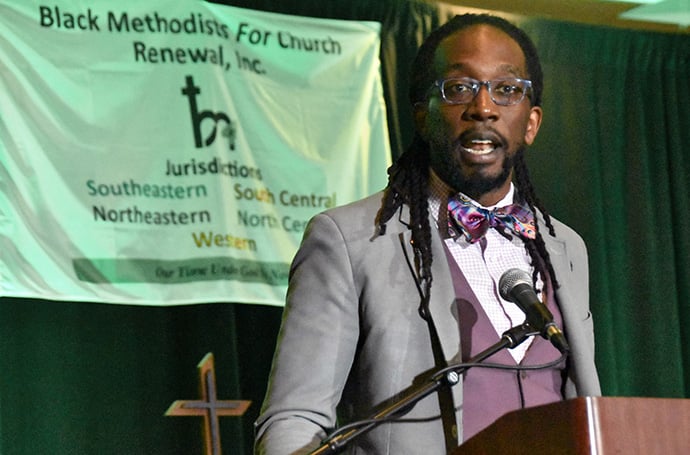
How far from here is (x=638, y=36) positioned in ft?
21.3

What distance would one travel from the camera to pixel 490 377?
8.23 feet

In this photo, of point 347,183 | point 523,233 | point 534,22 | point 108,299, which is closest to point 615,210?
point 534,22

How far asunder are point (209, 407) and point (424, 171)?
193 cm

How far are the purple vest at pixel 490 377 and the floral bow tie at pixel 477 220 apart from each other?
0.34 feet

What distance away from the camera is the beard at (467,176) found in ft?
8.79

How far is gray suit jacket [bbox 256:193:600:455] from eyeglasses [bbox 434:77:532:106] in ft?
0.96

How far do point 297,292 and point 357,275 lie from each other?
0.13 m

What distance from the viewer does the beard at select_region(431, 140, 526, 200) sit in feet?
8.79

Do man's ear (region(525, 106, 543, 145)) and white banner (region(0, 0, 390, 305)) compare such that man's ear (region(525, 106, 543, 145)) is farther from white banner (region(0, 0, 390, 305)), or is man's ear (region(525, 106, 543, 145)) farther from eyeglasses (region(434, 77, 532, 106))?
white banner (region(0, 0, 390, 305))

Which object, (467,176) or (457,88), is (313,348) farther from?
(457,88)

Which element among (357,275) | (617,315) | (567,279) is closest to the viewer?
(357,275)

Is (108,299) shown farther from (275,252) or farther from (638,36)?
(638,36)

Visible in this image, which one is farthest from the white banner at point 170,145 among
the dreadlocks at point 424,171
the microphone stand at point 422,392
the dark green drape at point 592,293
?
the microphone stand at point 422,392

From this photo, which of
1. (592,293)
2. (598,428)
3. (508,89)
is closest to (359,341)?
(508,89)
